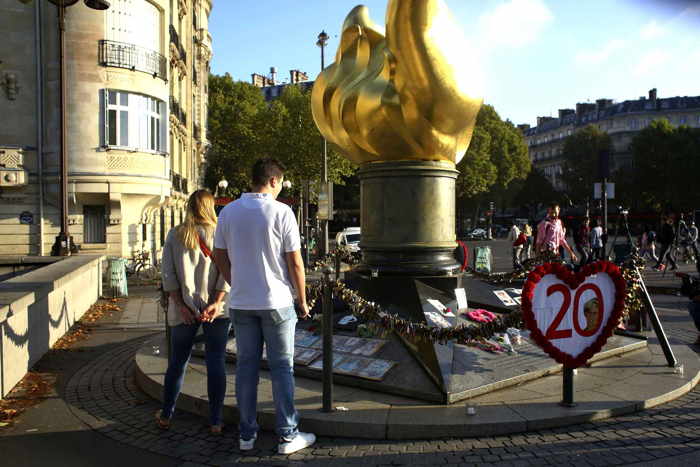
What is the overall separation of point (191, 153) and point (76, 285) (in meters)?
26.3

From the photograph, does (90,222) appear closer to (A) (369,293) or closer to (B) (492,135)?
(A) (369,293)

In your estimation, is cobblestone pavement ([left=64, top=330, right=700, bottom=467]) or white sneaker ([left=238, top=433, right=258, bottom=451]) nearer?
cobblestone pavement ([left=64, top=330, right=700, bottom=467])

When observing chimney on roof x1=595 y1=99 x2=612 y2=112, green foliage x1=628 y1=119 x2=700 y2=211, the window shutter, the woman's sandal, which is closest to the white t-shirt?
the woman's sandal

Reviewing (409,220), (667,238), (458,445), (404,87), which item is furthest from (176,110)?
(458,445)

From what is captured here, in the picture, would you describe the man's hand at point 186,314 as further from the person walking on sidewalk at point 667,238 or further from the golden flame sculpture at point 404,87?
the person walking on sidewalk at point 667,238

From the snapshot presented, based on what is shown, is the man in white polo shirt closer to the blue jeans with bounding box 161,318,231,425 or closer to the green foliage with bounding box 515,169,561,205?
the blue jeans with bounding box 161,318,231,425

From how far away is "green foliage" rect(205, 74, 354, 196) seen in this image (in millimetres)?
40125

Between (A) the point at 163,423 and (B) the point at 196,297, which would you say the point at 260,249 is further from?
(A) the point at 163,423

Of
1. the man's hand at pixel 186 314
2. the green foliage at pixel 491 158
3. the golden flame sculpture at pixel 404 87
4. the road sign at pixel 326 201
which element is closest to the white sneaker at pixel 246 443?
the man's hand at pixel 186 314

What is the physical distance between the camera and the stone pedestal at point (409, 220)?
24.9 ft

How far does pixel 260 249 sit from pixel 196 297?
844mm

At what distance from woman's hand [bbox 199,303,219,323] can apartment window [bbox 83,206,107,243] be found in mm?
18058

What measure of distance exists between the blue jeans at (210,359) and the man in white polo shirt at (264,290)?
43cm

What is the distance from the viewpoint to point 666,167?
189ft
